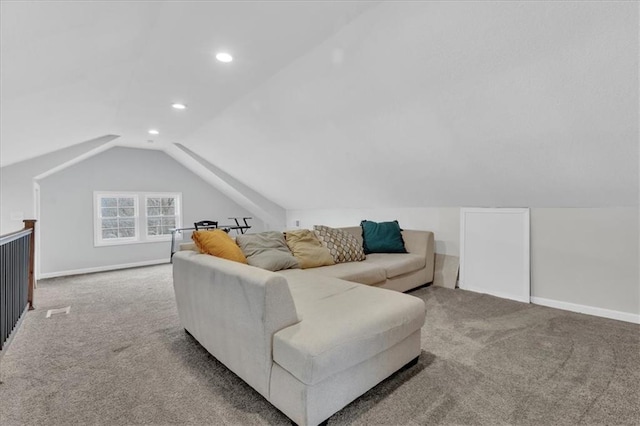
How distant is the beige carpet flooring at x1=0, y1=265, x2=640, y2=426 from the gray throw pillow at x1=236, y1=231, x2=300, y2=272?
82 cm

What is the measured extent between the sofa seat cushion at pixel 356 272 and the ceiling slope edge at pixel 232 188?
380cm

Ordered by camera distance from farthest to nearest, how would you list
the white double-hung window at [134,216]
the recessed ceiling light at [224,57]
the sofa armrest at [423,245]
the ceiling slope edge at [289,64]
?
the white double-hung window at [134,216] < the sofa armrest at [423,245] < the recessed ceiling light at [224,57] < the ceiling slope edge at [289,64]

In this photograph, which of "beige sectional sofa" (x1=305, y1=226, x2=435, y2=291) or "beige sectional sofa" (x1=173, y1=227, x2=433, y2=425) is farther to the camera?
"beige sectional sofa" (x1=305, y1=226, x2=435, y2=291)

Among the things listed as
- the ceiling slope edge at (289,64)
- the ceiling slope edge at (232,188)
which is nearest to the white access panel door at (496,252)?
the ceiling slope edge at (289,64)

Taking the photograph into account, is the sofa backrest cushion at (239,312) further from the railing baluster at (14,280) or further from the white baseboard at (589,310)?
the white baseboard at (589,310)

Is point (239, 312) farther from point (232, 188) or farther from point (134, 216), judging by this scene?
point (134, 216)

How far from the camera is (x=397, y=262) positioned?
3516 millimetres

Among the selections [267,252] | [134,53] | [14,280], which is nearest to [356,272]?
[267,252]

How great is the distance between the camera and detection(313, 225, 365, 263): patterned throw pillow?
3.40 m

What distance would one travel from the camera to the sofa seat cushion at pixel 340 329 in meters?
1.40

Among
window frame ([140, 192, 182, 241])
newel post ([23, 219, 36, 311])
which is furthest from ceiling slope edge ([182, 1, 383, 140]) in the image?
window frame ([140, 192, 182, 241])

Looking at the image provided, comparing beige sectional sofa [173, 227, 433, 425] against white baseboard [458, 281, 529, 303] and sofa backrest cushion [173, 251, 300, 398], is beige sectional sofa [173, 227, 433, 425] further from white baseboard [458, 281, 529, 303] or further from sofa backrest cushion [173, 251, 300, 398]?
white baseboard [458, 281, 529, 303]

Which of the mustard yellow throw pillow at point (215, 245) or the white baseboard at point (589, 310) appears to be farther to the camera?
the white baseboard at point (589, 310)

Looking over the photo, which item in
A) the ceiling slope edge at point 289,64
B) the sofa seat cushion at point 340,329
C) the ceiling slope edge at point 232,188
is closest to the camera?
the sofa seat cushion at point 340,329
